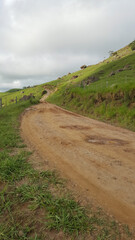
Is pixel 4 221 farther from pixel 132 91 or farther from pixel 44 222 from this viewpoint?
pixel 132 91

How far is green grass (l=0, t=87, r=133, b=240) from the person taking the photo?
79.1 inches

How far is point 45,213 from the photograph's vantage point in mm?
2365

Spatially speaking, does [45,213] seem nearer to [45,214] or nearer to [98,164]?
[45,214]

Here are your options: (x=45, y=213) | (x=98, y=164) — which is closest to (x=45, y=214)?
(x=45, y=213)

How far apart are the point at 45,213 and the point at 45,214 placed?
0.02 metres

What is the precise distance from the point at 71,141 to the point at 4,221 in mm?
3981

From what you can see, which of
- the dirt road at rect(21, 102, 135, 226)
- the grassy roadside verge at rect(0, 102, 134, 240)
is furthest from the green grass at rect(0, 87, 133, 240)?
the dirt road at rect(21, 102, 135, 226)

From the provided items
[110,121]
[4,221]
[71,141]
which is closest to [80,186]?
[4,221]

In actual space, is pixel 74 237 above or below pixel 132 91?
below

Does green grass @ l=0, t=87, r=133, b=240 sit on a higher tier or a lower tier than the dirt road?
lower

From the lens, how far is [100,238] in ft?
6.34

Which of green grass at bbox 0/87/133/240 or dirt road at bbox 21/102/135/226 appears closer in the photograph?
green grass at bbox 0/87/133/240

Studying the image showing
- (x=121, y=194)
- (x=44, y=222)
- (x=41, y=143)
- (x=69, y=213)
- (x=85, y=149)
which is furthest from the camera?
(x=41, y=143)

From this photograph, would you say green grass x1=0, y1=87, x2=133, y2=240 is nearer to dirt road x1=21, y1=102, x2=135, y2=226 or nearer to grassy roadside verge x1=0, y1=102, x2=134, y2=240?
grassy roadside verge x1=0, y1=102, x2=134, y2=240
